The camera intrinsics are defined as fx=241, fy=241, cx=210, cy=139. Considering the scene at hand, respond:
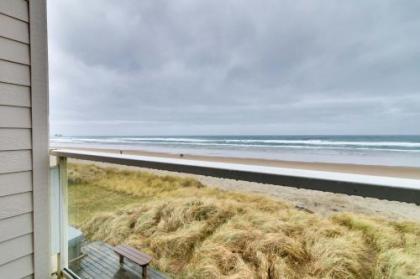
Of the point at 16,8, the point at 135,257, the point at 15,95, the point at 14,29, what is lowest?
the point at 135,257

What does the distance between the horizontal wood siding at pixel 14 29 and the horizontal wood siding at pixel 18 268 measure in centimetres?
127

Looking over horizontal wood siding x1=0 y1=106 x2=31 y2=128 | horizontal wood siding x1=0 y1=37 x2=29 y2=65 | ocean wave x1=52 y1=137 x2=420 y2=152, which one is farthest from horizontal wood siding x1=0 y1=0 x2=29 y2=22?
ocean wave x1=52 y1=137 x2=420 y2=152

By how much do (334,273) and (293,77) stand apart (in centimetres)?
2479

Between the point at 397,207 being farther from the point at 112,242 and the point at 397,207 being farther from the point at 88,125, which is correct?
the point at 88,125

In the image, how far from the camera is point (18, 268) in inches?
55.9

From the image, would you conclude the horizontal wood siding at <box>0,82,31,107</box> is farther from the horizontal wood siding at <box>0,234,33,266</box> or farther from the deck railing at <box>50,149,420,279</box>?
the horizontal wood siding at <box>0,234,33,266</box>

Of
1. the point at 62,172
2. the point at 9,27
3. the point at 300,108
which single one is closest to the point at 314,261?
the point at 62,172

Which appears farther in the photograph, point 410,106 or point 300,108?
point 300,108

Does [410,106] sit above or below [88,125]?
above

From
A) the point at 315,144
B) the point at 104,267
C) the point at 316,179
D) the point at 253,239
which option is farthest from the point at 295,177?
the point at 315,144

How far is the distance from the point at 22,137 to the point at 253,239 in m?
2.49

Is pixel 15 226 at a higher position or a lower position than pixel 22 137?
lower

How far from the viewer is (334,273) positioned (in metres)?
2.29

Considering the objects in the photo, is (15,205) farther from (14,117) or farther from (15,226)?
(14,117)
